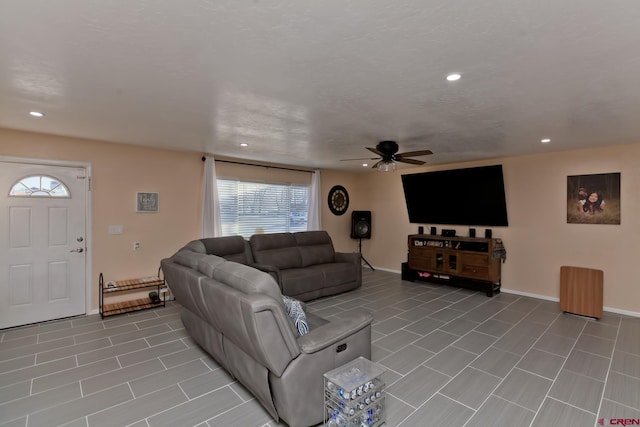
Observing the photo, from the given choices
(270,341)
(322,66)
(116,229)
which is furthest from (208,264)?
(116,229)

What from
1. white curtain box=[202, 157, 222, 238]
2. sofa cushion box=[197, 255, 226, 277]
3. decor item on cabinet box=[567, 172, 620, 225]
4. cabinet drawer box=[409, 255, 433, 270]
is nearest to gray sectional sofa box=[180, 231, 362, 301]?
white curtain box=[202, 157, 222, 238]

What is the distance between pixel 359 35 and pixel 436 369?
2.84 metres

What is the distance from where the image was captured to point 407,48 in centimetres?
179

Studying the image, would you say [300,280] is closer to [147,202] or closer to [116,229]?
[147,202]

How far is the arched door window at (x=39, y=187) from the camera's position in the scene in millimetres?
3793

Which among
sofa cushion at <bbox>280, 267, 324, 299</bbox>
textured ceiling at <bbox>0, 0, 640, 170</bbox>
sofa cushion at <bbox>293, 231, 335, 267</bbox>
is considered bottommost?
sofa cushion at <bbox>280, 267, 324, 299</bbox>

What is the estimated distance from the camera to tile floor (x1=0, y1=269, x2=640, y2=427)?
2.20 metres

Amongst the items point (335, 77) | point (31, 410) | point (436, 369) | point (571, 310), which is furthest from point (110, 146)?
point (571, 310)

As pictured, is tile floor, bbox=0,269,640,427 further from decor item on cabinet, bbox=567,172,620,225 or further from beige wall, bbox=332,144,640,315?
decor item on cabinet, bbox=567,172,620,225

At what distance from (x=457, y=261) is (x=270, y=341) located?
4.76m

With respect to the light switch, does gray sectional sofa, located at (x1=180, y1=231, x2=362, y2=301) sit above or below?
below

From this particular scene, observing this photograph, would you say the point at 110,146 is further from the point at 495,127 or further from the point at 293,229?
the point at 495,127

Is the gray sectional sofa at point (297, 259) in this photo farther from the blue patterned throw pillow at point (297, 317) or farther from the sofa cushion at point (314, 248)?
the blue patterned throw pillow at point (297, 317)

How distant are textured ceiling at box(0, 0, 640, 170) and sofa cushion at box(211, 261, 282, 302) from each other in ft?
4.70
